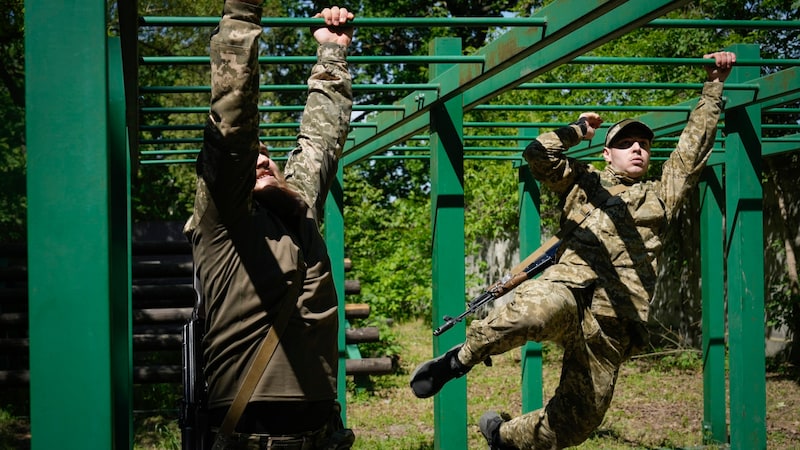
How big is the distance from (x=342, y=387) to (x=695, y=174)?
4151mm

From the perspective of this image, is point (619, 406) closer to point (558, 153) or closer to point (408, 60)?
point (558, 153)

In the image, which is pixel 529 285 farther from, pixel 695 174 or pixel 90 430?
pixel 90 430

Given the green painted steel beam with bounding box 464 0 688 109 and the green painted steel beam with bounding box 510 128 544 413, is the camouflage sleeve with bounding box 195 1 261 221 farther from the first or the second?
the green painted steel beam with bounding box 510 128 544 413

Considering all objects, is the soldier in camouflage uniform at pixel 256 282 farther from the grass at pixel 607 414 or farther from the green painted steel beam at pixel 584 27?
the grass at pixel 607 414

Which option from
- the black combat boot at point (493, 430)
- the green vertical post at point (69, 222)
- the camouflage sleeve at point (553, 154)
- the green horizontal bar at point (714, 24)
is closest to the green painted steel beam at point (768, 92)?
the camouflage sleeve at point (553, 154)

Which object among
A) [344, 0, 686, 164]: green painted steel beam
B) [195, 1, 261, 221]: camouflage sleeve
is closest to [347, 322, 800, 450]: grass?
[344, 0, 686, 164]: green painted steel beam

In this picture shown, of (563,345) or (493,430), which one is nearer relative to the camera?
(563,345)

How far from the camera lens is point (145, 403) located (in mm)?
9742

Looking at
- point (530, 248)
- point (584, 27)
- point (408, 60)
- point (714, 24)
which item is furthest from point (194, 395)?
point (530, 248)

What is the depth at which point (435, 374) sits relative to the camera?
4.28 meters

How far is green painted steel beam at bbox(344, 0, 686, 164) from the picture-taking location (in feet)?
10.6

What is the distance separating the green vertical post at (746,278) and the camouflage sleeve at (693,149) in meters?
0.76

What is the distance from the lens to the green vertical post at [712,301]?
7.06 meters

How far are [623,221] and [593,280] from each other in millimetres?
359
